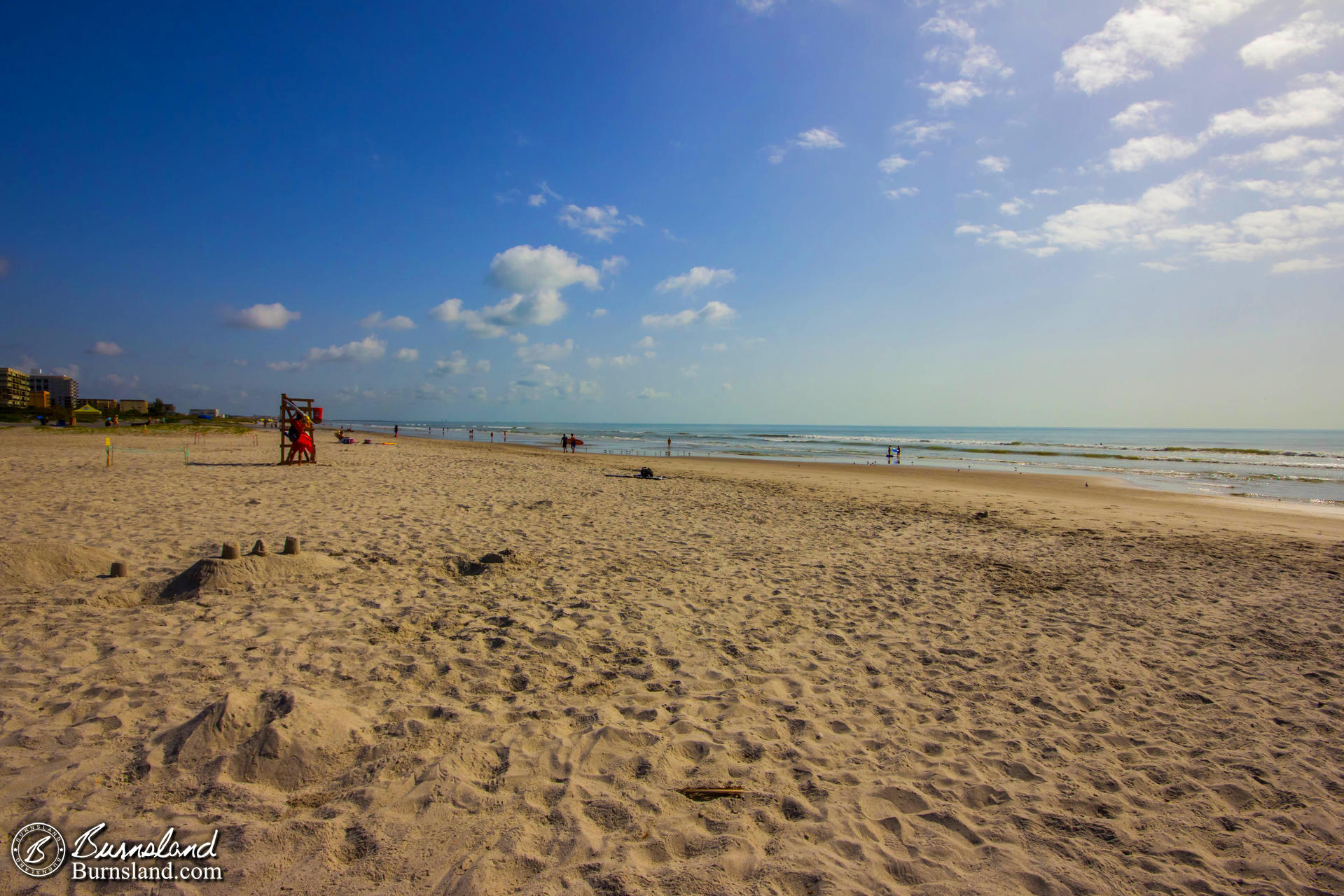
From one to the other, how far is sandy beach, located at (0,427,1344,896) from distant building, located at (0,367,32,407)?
4457 inches

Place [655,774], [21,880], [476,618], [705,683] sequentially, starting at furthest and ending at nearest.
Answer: [476,618] → [705,683] → [655,774] → [21,880]

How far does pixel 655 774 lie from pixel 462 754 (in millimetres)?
1120

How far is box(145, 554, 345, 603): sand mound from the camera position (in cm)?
558

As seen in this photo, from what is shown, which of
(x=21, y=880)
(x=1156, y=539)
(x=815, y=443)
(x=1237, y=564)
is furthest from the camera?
(x=815, y=443)

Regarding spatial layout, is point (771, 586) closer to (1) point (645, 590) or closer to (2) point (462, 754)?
(1) point (645, 590)

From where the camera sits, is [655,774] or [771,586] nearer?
[655,774]

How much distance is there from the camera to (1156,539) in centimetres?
1030

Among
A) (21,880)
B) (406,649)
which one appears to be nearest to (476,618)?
(406,649)

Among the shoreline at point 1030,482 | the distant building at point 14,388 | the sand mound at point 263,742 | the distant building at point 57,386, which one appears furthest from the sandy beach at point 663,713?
the distant building at point 57,386

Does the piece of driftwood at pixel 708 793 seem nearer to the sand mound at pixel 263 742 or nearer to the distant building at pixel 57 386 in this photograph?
the sand mound at pixel 263 742

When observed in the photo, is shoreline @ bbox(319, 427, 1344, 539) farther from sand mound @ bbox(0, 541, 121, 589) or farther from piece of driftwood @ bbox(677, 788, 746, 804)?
sand mound @ bbox(0, 541, 121, 589)

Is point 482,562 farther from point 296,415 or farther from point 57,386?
point 57,386

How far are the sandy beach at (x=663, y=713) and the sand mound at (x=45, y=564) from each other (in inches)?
1.5

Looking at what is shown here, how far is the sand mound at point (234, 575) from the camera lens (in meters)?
5.58
